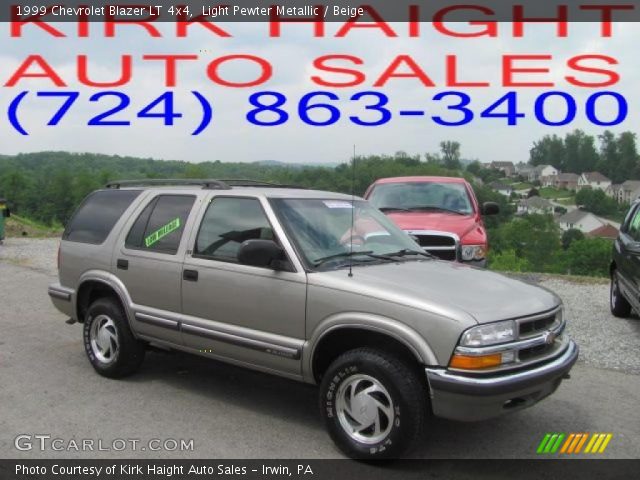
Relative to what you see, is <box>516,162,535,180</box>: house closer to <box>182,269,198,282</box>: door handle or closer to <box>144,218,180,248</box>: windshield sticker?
<box>144,218,180,248</box>: windshield sticker

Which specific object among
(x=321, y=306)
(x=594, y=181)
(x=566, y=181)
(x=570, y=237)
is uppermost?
(x=566, y=181)

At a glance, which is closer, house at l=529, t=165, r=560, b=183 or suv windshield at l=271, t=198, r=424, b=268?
suv windshield at l=271, t=198, r=424, b=268

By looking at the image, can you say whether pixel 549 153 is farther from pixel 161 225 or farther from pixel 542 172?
pixel 161 225

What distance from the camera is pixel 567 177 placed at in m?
80.0

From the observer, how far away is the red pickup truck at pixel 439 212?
8203mm

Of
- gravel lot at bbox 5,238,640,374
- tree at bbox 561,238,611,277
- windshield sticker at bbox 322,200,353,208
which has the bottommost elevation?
tree at bbox 561,238,611,277

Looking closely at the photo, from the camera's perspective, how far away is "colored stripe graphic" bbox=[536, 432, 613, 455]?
13.8ft

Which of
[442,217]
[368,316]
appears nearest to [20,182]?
[442,217]

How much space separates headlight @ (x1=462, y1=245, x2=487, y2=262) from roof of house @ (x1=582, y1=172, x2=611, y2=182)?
66.5 meters

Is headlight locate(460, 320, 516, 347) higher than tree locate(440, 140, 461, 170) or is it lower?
lower

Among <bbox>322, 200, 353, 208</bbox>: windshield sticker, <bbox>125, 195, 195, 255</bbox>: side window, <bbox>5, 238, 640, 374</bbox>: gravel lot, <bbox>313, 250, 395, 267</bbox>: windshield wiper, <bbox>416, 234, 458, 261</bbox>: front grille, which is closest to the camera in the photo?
<bbox>313, 250, 395, 267</bbox>: windshield wiper

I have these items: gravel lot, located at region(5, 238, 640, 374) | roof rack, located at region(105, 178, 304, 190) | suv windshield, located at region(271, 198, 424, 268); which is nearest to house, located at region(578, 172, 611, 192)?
gravel lot, located at region(5, 238, 640, 374)

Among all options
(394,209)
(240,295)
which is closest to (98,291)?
(240,295)

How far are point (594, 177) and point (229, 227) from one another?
Result: 249 feet
